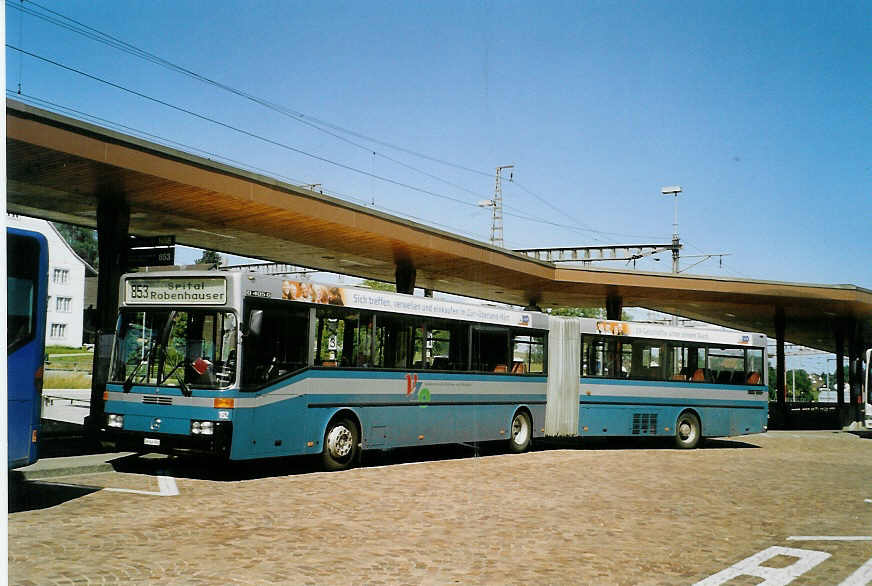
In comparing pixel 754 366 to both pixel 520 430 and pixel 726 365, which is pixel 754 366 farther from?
pixel 520 430

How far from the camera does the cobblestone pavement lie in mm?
7277

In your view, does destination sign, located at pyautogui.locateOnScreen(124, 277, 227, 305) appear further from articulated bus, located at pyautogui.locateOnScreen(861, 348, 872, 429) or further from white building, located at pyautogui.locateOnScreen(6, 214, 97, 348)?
white building, located at pyautogui.locateOnScreen(6, 214, 97, 348)

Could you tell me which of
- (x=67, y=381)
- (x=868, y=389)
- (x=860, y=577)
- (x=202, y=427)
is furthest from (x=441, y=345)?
(x=67, y=381)

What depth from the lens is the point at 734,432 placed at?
22781mm

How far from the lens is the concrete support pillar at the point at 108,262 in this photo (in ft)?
53.9

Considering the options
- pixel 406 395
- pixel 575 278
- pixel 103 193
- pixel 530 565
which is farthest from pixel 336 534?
pixel 575 278

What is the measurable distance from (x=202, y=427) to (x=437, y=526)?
4.34 m

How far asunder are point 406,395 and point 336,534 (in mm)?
7262

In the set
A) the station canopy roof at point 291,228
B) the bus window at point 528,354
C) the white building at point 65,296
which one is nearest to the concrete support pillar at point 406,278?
the station canopy roof at point 291,228

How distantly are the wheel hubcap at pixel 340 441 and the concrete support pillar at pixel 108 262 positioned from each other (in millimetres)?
4603

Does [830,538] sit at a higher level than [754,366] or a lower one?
lower

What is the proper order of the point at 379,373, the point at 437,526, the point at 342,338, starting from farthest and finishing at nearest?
the point at 379,373
the point at 342,338
the point at 437,526

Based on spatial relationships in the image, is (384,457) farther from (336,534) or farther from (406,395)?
(336,534)

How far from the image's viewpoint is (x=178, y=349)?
41.6ft
